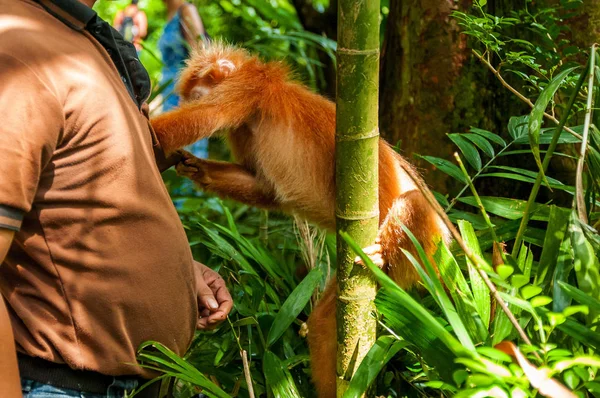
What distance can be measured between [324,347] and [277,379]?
325 millimetres

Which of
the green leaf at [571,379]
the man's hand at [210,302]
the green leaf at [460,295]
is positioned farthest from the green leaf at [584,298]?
the man's hand at [210,302]

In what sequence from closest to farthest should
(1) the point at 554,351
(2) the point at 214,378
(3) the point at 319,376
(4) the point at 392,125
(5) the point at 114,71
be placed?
1. (1) the point at 554,351
2. (5) the point at 114,71
3. (3) the point at 319,376
4. (2) the point at 214,378
5. (4) the point at 392,125

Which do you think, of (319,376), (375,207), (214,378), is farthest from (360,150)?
(214,378)

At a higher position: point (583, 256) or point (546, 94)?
point (546, 94)

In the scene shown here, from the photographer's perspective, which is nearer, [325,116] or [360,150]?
[360,150]

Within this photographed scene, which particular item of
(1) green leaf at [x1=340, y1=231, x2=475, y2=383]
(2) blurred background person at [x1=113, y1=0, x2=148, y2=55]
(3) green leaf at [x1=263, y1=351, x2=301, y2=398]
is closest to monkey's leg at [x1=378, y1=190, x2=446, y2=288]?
(3) green leaf at [x1=263, y1=351, x2=301, y2=398]

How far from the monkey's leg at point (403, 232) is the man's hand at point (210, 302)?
0.63 m

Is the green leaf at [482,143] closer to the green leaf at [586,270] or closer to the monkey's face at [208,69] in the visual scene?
the monkey's face at [208,69]

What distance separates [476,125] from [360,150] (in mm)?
1956

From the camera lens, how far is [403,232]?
8.48 ft

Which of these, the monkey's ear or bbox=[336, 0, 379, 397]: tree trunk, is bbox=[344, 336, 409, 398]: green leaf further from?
the monkey's ear

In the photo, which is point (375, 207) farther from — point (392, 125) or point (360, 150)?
point (392, 125)

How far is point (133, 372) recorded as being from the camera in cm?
179

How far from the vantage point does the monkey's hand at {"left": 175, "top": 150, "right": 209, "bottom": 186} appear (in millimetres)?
3072
